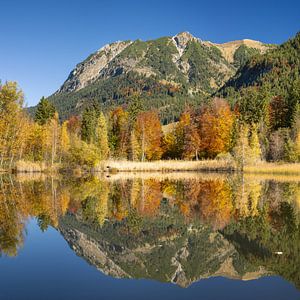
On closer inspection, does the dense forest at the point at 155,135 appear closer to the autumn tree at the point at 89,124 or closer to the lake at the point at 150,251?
the autumn tree at the point at 89,124

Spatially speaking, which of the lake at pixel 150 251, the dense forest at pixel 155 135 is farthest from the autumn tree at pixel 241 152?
the lake at pixel 150 251

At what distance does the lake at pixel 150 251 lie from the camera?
9.45m

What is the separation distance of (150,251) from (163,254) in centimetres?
54

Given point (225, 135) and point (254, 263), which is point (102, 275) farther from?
point (225, 135)

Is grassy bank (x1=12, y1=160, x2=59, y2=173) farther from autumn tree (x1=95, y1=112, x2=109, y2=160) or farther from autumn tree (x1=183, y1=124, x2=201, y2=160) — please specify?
autumn tree (x1=183, y1=124, x2=201, y2=160)

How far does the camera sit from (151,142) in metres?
87.5

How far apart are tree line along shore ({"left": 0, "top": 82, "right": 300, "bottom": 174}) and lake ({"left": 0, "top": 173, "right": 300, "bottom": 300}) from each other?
41355 millimetres

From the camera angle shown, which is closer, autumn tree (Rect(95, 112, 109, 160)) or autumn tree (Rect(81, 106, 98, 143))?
autumn tree (Rect(95, 112, 109, 160))

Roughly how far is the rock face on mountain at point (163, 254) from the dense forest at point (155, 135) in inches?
1852

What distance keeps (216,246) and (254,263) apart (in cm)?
248

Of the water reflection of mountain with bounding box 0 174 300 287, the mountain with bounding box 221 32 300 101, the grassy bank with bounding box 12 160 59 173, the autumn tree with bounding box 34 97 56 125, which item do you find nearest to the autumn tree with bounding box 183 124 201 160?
the grassy bank with bounding box 12 160 59 173

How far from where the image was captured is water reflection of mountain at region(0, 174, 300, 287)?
11.2 metres

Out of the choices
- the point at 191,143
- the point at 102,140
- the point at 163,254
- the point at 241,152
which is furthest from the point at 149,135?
the point at 163,254

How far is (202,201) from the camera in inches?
1019
